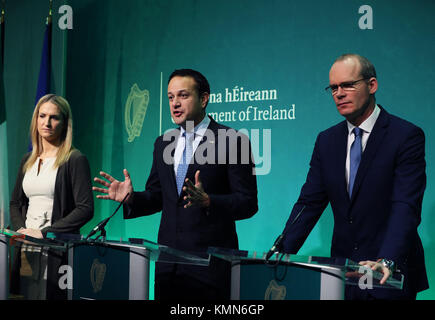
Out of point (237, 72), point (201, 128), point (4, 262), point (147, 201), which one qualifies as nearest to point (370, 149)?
point (201, 128)

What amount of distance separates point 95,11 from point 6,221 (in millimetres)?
2411

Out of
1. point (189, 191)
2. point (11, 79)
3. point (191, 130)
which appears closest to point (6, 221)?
point (11, 79)

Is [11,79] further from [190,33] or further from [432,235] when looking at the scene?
[432,235]

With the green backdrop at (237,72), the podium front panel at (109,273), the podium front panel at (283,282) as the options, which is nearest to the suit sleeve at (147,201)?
the podium front panel at (109,273)

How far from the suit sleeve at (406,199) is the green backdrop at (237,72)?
1.68 meters

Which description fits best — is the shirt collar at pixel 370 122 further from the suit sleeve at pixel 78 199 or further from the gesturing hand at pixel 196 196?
the suit sleeve at pixel 78 199

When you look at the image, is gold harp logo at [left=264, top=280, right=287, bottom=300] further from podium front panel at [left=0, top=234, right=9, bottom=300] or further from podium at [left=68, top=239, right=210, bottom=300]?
podium front panel at [left=0, top=234, right=9, bottom=300]

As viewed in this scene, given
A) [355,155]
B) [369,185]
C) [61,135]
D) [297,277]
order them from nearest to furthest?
[297,277] < [369,185] < [355,155] < [61,135]

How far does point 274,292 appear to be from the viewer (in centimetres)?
182

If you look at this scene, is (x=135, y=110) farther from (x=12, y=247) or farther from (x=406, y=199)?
(x=406, y=199)

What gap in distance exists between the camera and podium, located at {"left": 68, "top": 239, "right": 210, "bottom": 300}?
6.66 ft

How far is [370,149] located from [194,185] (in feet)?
2.73

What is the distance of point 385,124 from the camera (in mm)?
2518

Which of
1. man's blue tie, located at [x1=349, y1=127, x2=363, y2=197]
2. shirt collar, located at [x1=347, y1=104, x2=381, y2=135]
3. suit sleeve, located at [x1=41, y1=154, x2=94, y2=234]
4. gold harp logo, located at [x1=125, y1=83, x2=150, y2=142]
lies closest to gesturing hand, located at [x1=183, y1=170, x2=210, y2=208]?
man's blue tie, located at [x1=349, y1=127, x2=363, y2=197]
